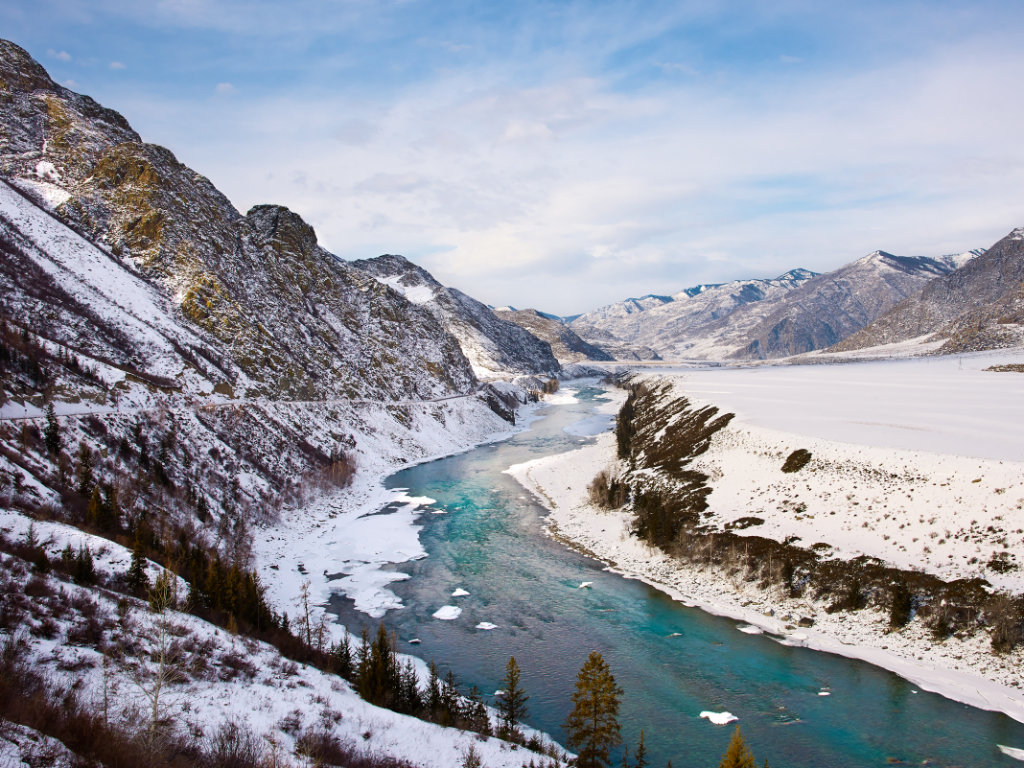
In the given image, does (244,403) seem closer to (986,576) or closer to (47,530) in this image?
(47,530)

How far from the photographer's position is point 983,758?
21.0 m

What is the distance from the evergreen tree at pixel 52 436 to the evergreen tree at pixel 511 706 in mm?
33858

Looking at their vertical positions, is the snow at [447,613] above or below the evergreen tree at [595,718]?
below

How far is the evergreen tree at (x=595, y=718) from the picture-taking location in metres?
20.7

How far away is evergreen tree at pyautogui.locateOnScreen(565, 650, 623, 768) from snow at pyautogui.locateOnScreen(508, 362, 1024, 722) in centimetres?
1465

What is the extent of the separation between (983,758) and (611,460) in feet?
163

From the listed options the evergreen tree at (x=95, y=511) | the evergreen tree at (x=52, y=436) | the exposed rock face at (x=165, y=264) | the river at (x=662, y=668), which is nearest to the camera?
the river at (x=662, y=668)

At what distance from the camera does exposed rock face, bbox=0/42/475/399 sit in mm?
59406

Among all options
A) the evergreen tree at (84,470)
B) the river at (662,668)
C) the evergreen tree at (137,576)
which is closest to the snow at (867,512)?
the river at (662,668)

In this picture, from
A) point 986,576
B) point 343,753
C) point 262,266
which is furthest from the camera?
point 262,266

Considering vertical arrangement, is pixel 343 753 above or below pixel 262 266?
below

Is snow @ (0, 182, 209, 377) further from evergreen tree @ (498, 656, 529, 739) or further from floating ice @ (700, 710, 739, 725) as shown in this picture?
floating ice @ (700, 710, 739, 725)

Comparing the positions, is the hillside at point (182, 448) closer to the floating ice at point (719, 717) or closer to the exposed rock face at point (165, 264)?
the exposed rock face at point (165, 264)

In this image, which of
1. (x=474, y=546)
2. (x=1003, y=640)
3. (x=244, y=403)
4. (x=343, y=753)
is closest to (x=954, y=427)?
(x=1003, y=640)
